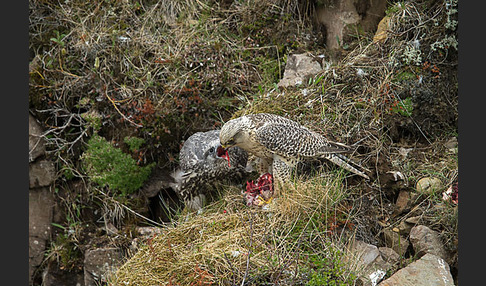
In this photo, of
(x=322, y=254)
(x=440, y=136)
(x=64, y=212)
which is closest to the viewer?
(x=322, y=254)

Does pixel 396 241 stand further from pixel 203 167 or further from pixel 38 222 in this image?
pixel 38 222

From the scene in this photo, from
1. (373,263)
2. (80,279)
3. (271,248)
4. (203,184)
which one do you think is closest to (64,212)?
(80,279)

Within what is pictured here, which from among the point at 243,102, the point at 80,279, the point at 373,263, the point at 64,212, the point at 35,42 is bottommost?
the point at 80,279

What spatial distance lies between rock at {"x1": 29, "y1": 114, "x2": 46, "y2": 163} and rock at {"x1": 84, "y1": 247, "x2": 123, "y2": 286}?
1512 mm

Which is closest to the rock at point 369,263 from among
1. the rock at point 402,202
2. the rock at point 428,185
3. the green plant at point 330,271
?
the green plant at point 330,271

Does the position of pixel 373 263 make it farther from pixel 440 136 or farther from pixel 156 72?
pixel 156 72

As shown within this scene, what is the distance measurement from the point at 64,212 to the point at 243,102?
2535 mm

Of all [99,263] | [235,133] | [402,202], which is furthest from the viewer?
[99,263]

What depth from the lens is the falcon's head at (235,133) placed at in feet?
15.6

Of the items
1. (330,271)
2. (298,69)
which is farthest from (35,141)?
(330,271)

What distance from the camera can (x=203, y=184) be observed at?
5305 millimetres

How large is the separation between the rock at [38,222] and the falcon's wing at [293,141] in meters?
3.11

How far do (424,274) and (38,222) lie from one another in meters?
4.48

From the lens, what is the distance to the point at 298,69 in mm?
6266
